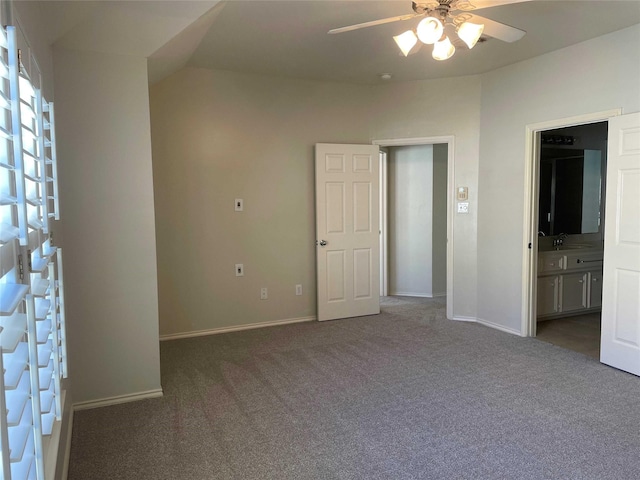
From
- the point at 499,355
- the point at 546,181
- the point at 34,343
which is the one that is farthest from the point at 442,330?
the point at 34,343

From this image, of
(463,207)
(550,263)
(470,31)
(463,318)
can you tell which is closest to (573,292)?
(550,263)

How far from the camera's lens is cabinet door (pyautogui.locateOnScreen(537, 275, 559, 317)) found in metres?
5.04

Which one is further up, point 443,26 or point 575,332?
point 443,26

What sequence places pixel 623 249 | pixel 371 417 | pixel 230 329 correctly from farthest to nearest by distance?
pixel 230 329 → pixel 623 249 → pixel 371 417

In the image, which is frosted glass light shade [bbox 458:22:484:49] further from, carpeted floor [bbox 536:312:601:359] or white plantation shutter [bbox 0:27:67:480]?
carpeted floor [bbox 536:312:601:359]

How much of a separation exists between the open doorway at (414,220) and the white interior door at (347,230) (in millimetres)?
1204

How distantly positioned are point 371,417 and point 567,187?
4.16 m

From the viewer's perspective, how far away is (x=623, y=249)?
11.5 feet

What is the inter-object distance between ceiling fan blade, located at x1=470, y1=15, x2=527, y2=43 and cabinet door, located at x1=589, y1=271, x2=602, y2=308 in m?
3.74

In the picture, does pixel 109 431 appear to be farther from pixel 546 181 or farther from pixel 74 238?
pixel 546 181

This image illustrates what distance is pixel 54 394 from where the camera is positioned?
6.32 feet

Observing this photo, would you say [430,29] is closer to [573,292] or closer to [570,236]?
[573,292]

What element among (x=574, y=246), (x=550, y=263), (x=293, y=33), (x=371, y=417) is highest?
(x=293, y=33)

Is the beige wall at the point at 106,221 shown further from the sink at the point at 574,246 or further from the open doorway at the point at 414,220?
the sink at the point at 574,246
